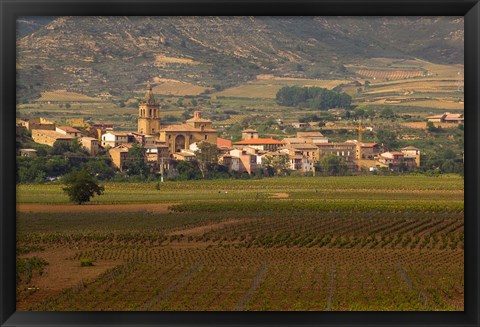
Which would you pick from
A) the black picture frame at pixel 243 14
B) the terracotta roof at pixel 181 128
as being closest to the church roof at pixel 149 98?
the terracotta roof at pixel 181 128

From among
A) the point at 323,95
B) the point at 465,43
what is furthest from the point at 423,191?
the point at 465,43

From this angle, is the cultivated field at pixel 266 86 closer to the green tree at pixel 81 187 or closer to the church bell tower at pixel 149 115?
the church bell tower at pixel 149 115

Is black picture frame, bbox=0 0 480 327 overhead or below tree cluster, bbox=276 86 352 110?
below

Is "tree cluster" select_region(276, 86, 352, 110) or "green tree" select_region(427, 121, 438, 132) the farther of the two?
"tree cluster" select_region(276, 86, 352, 110)

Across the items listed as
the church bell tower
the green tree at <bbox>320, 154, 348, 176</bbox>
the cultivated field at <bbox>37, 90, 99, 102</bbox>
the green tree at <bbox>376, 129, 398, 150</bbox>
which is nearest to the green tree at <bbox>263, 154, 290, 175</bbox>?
the green tree at <bbox>320, 154, 348, 176</bbox>

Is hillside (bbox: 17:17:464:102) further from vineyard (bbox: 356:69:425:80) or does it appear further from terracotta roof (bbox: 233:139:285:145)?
terracotta roof (bbox: 233:139:285:145)

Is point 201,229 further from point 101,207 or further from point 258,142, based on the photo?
point 258,142
